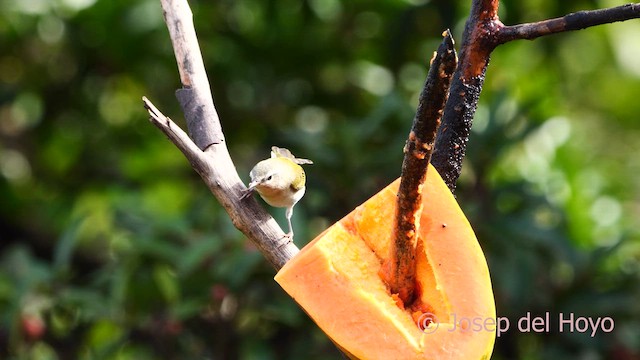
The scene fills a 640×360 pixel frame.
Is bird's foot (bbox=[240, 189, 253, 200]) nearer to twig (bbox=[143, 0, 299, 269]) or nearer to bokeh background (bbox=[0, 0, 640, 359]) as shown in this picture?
twig (bbox=[143, 0, 299, 269])

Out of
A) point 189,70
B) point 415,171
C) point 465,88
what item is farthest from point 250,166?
point 415,171

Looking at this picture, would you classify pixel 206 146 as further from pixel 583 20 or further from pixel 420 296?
pixel 583 20

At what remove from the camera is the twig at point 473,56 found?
73 cm

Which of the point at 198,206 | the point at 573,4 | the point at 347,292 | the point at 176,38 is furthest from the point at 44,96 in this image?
the point at 347,292

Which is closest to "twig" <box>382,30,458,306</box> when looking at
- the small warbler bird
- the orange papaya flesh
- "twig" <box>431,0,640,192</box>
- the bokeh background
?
the orange papaya flesh

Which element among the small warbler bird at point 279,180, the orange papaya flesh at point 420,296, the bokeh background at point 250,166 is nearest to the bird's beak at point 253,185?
the small warbler bird at point 279,180

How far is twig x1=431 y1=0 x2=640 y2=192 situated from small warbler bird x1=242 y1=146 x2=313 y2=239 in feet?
0.76

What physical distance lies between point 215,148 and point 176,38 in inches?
5.2

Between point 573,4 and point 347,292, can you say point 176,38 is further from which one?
point 573,4

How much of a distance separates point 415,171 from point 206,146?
0.27 m

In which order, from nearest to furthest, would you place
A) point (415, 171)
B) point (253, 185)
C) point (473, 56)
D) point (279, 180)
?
point (415, 171), point (473, 56), point (253, 185), point (279, 180)

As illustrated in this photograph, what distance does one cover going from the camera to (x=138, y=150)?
266cm

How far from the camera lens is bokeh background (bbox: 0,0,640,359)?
Result: 6.29 feet

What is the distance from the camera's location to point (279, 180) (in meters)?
1.03
